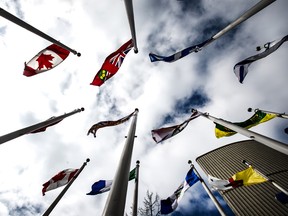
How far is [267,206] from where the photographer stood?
32312 mm

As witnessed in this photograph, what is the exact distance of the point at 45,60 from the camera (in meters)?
8.45

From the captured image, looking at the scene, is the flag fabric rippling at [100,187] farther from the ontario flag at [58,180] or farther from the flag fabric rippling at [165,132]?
the flag fabric rippling at [165,132]

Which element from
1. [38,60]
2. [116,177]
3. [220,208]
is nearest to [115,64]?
[38,60]

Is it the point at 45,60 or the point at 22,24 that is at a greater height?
the point at 45,60

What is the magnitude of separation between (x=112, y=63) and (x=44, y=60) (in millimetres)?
3140

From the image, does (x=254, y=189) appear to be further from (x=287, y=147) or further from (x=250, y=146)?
(x=287, y=147)

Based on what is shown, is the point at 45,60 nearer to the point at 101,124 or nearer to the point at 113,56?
the point at 113,56

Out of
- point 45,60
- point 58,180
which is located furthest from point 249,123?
point 45,60

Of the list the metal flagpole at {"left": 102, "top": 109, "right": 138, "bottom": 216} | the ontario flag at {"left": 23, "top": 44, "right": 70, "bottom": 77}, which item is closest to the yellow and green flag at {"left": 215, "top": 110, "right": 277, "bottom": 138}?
the metal flagpole at {"left": 102, "top": 109, "right": 138, "bottom": 216}

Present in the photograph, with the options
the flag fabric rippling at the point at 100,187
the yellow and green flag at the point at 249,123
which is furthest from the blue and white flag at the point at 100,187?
the yellow and green flag at the point at 249,123

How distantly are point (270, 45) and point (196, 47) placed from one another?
113 inches

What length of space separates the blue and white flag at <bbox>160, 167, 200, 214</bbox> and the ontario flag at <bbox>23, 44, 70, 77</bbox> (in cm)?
895

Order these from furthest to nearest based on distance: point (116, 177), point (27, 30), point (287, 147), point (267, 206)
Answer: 1. point (267, 206)
2. point (27, 30)
3. point (287, 147)
4. point (116, 177)

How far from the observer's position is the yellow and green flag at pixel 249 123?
393 inches
